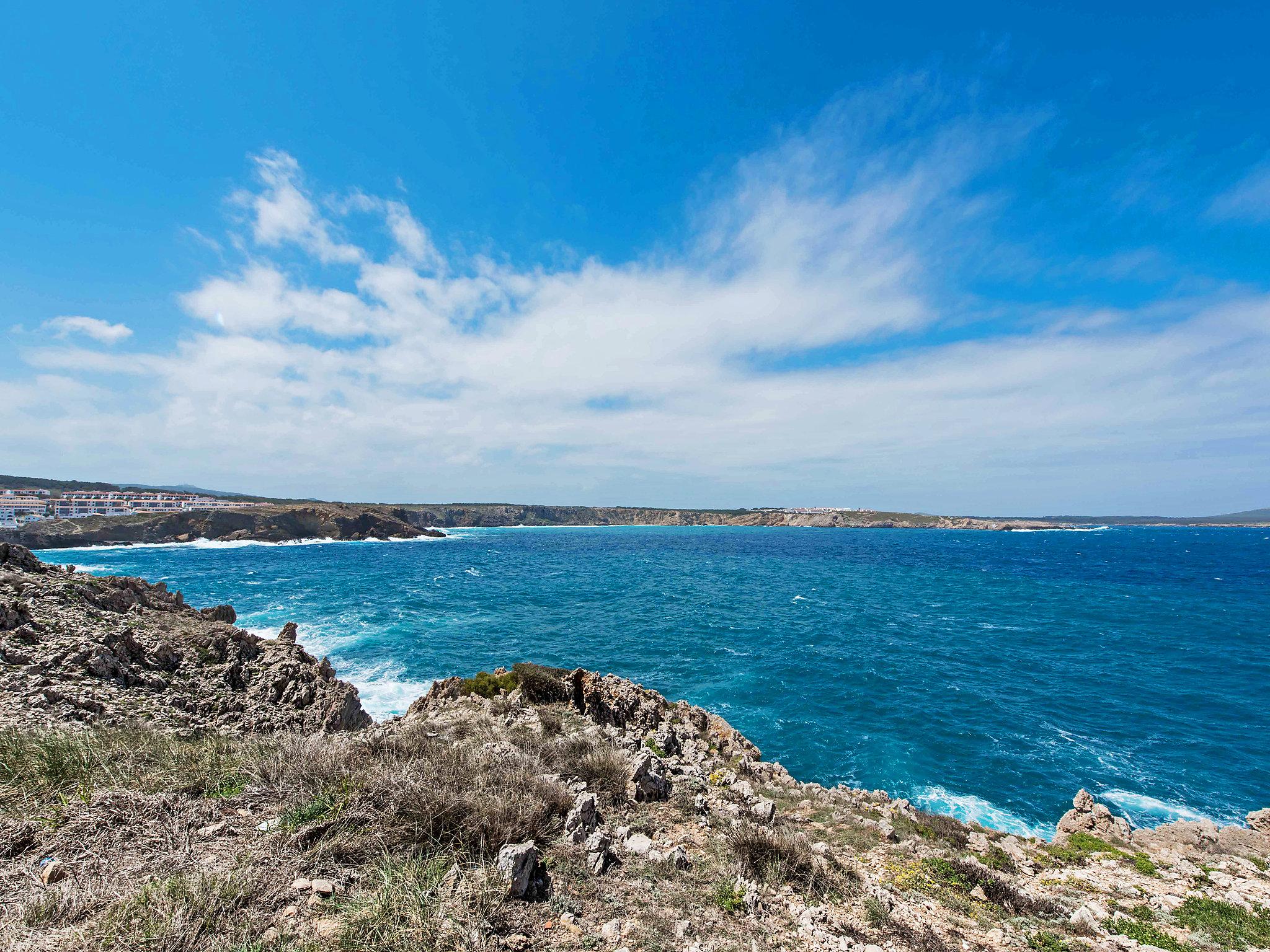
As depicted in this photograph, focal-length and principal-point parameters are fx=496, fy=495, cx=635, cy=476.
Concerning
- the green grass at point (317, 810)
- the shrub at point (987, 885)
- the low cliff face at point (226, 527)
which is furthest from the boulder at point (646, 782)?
the low cliff face at point (226, 527)

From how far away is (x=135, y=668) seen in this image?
508 inches

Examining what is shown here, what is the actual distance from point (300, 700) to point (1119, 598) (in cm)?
6643

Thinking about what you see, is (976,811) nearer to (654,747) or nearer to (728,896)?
(654,747)

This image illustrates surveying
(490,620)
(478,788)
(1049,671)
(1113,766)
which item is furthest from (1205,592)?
(478,788)

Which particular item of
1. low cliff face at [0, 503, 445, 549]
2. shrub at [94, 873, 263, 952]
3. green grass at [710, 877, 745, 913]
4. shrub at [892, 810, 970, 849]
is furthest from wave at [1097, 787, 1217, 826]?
low cliff face at [0, 503, 445, 549]

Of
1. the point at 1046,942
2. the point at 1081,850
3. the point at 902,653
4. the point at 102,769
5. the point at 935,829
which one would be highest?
the point at 102,769

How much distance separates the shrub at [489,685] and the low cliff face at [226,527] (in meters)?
123

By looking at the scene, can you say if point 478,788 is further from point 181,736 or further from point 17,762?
point 181,736

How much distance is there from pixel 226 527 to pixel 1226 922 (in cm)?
15201

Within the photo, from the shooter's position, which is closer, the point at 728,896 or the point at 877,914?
the point at 728,896

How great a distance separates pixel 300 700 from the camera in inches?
566

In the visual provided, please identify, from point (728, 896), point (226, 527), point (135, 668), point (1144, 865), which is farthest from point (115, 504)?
point (1144, 865)

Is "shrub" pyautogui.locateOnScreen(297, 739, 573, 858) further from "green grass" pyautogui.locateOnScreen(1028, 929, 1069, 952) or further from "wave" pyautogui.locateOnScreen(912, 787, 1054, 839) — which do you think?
"wave" pyautogui.locateOnScreen(912, 787, 1054, 839)

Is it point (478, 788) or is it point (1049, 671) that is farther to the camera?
point (1049, 671)
